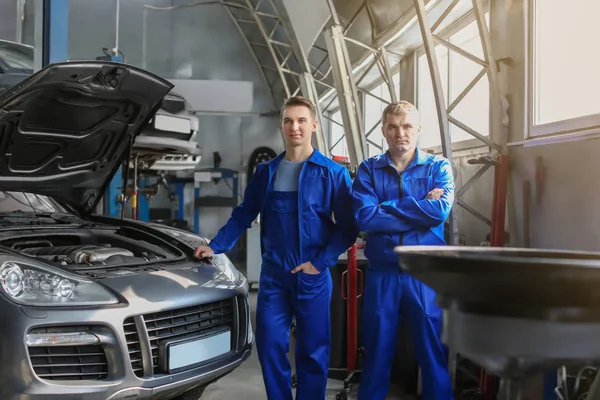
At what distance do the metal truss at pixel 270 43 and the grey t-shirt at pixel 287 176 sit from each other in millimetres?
4816

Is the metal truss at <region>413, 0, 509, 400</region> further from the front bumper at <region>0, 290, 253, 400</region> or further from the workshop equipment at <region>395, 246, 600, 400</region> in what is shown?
the workshop equipment at <region>395, 246, 600, 400</region>

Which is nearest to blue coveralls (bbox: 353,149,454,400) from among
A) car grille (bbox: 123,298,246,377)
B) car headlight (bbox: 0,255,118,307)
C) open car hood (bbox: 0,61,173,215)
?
car grille (bbox: 123,298,246,377)

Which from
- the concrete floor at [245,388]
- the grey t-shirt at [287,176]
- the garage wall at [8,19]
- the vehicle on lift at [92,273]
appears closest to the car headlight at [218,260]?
the vehicle on lift at [92,273]

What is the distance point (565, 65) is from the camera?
8.88ft

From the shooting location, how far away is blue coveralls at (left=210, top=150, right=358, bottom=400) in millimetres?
2117

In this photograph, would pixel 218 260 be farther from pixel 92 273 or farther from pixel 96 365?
pixel 96 365

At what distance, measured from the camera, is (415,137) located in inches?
85.4

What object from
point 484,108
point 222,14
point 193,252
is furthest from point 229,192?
point 193,252

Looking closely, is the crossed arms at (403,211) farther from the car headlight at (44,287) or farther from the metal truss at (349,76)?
the metal truss at (349,76)

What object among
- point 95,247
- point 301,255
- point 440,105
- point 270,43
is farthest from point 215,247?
point 270,43

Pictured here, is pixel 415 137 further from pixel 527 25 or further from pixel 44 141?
pixel 44 141

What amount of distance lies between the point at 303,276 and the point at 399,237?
0.41 m

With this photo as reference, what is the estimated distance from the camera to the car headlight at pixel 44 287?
169cm

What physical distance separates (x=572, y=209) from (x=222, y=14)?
309 inches
